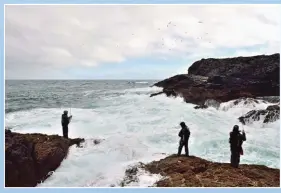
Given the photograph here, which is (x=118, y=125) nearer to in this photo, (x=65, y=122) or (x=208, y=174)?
(x=65, y=122)

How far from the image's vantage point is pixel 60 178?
762 centimetres

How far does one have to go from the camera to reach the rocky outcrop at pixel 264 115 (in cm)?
815

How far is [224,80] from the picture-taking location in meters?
9.45

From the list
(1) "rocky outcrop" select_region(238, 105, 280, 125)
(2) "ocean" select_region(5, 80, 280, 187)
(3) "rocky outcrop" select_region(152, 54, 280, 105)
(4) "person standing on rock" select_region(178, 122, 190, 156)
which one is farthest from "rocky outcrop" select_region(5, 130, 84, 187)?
(1) "rocky outcrop" select_region(238, 105, 280, 125)

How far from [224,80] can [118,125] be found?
120 inches

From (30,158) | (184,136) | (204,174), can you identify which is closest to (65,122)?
(30,158)

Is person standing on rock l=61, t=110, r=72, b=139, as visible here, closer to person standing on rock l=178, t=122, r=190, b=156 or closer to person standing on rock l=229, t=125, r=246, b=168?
person standing on rock l=178, t=122, r=190, b=156

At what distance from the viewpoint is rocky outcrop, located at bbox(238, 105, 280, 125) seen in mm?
8148

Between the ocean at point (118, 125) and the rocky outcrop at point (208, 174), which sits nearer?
the rocky outcrop at point (208, 174)

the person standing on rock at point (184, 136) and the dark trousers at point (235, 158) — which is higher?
the person standing on rock at point (184, 136)

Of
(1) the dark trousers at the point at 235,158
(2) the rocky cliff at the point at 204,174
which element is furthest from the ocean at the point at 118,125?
(1) the dark trousers at the point at 235,158

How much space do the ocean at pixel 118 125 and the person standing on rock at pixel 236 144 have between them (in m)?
0.44

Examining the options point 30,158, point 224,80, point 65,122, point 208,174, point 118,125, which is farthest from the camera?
point 224,80

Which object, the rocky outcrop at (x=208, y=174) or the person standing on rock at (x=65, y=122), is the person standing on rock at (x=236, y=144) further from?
the person standing on rock at (x=65, y=122)
